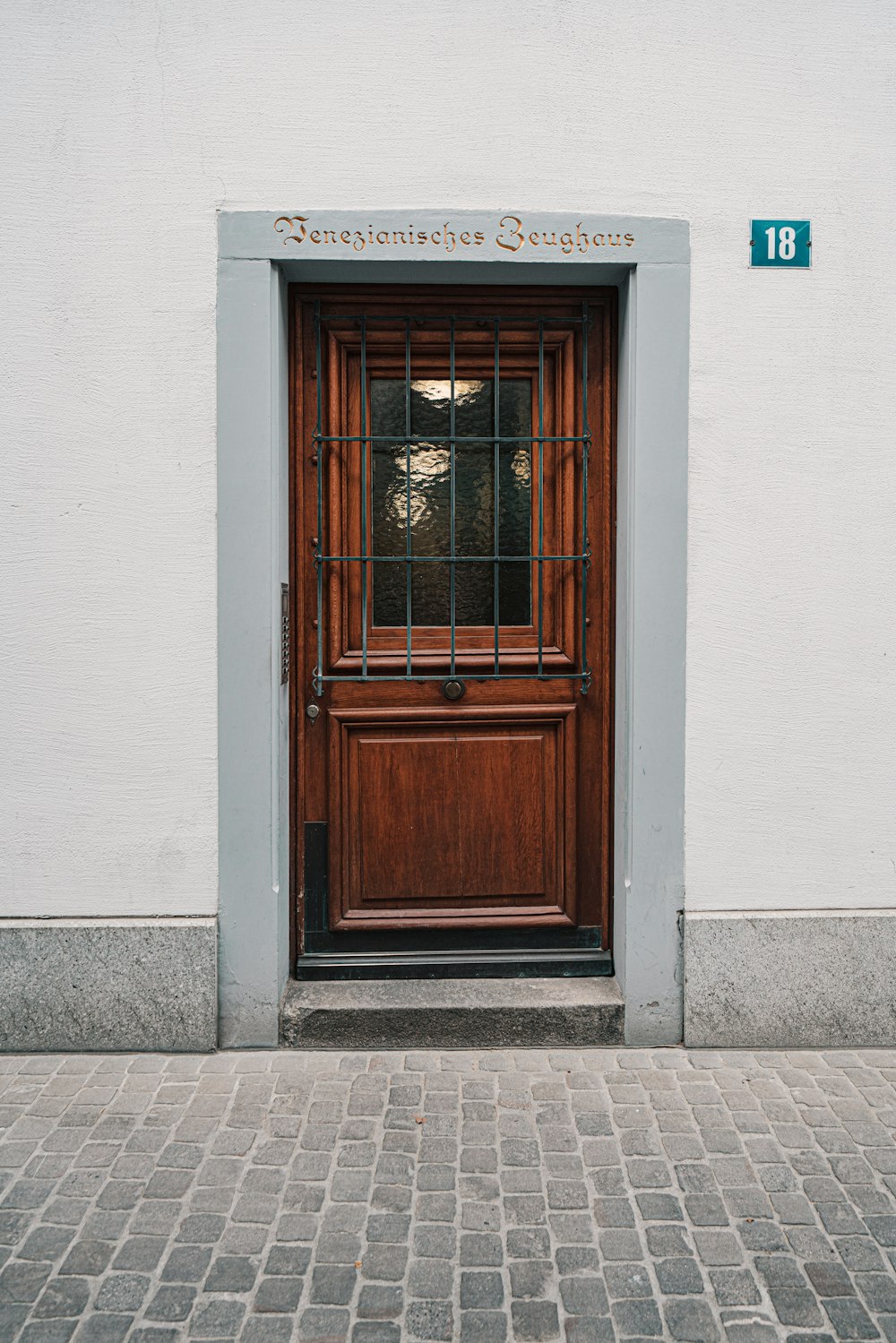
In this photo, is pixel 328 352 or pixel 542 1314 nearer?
pixel 542 1314

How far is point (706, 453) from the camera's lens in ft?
13.0

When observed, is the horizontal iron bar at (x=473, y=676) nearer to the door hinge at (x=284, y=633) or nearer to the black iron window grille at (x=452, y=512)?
the black iron window grille at (x=452, y=512)

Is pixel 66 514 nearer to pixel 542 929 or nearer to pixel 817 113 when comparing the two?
pixel 542 929

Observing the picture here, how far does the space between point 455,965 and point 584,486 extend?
213cm

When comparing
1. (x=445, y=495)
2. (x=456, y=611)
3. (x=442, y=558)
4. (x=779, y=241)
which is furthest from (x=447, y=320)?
(x=779, y=241)

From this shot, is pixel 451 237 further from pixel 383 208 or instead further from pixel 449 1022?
pixel 449 1022

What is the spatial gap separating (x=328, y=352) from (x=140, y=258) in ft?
2.69

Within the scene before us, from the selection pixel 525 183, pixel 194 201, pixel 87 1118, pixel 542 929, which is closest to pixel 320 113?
pixel 194 201

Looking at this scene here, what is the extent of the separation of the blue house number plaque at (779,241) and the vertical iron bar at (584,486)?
0.71 meters

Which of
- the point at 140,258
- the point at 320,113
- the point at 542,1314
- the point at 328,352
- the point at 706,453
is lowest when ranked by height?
the point at 542,1314

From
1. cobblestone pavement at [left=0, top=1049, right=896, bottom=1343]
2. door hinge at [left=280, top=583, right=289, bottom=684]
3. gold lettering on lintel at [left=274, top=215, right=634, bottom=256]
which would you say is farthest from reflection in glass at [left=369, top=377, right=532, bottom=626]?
cobblestone pavement at [left=0, top=1049, right=896, bottom=1343]

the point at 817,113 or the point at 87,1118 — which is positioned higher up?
the point at 817,113

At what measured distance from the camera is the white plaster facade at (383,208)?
380 centimetres

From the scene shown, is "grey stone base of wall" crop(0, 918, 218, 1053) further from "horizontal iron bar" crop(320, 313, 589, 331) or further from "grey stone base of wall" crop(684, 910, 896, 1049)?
"horizontal iron bar" crop(320, 313, 589, 331)
